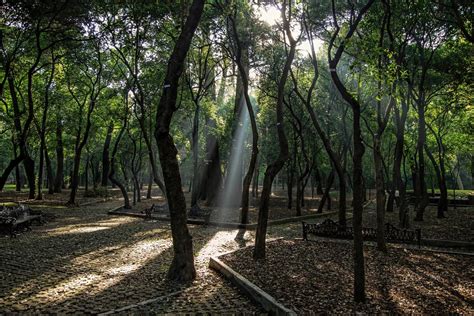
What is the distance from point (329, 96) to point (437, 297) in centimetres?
1930

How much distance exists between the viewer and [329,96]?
24469 millimetres

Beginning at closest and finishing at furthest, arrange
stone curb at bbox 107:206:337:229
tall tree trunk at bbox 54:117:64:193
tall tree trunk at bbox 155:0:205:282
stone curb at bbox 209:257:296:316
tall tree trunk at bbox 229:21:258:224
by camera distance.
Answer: stone curb at bbox 209:257:296:316 → tall tree trunk at bbox 155:0:205:282 → tall tree trunk at bbox 229:21:258:224 → stone curb at bbox 107:206:337:229 → tall tree trunk at bbox 54:117:64:193

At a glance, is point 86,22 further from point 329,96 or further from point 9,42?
point 329,96

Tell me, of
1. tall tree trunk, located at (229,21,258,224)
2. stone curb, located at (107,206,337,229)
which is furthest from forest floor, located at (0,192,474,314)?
tall tree trunk, located at (229,21,258,224)

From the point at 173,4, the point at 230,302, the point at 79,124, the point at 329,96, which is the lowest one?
the point at 230,302

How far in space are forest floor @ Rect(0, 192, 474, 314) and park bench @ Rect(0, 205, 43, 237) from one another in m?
0.64

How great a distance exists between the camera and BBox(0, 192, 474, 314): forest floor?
6.54 meters

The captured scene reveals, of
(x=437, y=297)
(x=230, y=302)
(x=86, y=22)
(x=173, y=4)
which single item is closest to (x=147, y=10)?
(x=173, y=4)

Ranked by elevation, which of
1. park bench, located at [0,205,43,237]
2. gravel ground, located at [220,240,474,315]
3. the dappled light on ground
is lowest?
gravel ground, located at [220,240,474,315]

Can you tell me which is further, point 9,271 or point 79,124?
point 79,124

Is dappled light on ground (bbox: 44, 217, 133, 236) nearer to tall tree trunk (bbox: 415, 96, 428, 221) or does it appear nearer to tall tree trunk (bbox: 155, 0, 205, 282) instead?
tall tree trunk (bbox: 155, 0, 205, 282)

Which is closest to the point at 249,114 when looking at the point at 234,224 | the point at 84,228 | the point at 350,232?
the point at 234,224

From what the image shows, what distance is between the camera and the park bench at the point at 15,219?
44.1 feet

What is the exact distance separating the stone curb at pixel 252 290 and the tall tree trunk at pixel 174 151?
99cm
